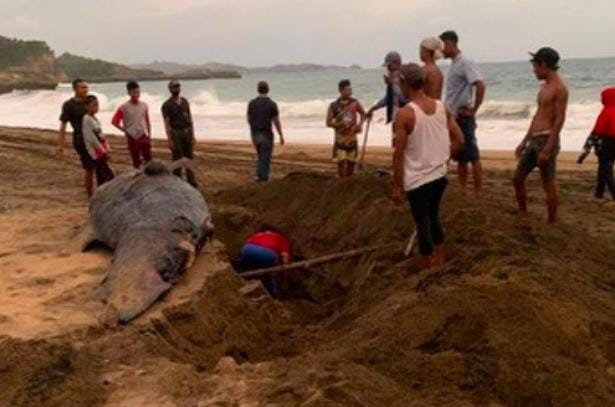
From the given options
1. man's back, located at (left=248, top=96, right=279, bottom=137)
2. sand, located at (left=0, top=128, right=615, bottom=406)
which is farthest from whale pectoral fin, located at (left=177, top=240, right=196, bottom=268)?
man's back, located at (left=248, top=96, right=279, bottom=137)

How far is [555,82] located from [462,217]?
5.63ft

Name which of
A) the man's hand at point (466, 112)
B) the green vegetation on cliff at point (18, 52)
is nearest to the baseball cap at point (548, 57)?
the man's hand at point (466, 112)

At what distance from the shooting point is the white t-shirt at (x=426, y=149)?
591 centimetres

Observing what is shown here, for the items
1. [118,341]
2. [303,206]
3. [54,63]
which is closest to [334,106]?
[303,206]

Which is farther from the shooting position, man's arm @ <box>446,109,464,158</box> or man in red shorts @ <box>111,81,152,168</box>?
man in red shorts @ <box>111,81,152,168</box>

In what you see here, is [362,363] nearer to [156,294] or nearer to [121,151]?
[156,294]

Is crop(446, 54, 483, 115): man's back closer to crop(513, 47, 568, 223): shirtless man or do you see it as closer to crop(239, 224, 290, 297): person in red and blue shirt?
crop(513, 47, 568, 223): shirtless man

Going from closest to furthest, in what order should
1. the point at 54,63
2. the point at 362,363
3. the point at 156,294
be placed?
the point at 362,363
the point at 156,294
the point at 54,63

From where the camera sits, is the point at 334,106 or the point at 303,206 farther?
the point at 334,106

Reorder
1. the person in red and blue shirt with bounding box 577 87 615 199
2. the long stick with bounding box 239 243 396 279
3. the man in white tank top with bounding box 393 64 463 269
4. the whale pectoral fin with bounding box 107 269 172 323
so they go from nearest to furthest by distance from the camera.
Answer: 1. the whale pectoral fin with bounding box 107 269 172 323
2. the man in white tank top with bounding box 393 64 463 269
3. the long stick with bounding box 239 243 396 279
4. the person in red and blue shirt with bounding box 577 87 615 199

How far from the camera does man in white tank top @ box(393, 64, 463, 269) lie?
5.87 m

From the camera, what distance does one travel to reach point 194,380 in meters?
4.63

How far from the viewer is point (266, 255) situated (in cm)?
751

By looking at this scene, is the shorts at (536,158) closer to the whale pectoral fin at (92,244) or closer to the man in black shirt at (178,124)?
the whale pectoral fin at (92,244)
